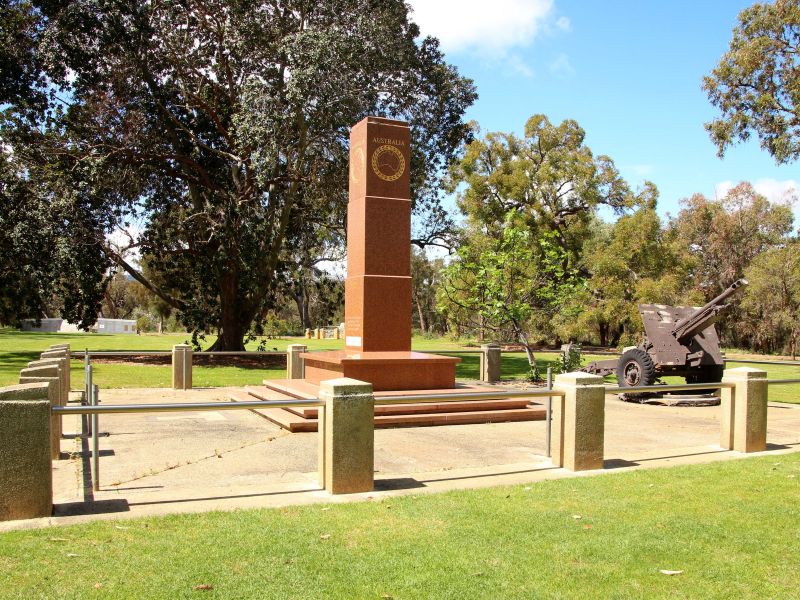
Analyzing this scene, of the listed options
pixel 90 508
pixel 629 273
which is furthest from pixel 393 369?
pixel 629 273

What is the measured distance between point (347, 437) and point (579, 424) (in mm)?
2830

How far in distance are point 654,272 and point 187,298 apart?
90.8ft

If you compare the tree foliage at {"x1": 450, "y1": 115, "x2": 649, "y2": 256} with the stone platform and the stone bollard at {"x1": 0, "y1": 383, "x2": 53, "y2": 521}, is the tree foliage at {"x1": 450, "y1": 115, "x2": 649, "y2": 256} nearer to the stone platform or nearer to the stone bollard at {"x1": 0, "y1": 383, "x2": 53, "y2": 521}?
the stone platform

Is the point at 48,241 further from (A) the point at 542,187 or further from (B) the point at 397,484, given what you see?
(A) the point at 542,187

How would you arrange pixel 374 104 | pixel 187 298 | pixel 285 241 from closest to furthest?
pixel 374 104, pixel 187 298, pixel 285 241

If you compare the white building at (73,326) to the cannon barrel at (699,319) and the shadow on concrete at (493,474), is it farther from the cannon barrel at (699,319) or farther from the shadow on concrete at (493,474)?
the shadow on concrete at (493,474)

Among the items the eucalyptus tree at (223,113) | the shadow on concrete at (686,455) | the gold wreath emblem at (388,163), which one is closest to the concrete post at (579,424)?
the shadow on concrete at (686,455)

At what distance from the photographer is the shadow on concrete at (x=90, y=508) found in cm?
586

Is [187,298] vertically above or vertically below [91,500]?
above

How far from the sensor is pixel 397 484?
716cm

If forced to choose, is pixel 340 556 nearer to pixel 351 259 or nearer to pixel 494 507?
pixel 494 507

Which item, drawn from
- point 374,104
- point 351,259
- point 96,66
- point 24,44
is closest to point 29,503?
point 351,259

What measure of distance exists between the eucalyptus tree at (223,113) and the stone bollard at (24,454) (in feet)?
54.3

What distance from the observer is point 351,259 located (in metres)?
13.7
